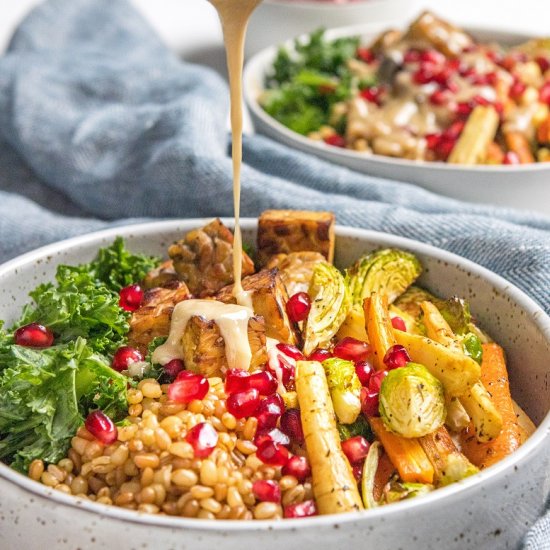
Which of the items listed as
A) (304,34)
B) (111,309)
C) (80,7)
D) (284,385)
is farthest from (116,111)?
(284,385)

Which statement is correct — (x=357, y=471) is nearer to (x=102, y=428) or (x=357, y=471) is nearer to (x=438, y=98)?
(x=102, y=428)

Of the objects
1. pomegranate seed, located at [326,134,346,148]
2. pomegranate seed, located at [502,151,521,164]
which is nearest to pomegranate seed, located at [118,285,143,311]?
pomegranate seed, located at [326,134,346,148]

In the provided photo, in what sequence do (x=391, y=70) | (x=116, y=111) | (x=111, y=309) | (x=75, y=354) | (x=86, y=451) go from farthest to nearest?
(x=391, y=70) < (x=116, y=111) < (x=111, y=309) < (x=75, y=354) < (x=86, y=451)

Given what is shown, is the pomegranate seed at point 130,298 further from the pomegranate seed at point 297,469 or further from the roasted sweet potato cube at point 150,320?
the pomegranate seed at point 297,469

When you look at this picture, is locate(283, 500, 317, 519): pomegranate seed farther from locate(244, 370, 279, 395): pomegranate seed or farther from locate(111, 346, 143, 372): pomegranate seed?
locate(111, 346, 143, 372): pomegranate seed

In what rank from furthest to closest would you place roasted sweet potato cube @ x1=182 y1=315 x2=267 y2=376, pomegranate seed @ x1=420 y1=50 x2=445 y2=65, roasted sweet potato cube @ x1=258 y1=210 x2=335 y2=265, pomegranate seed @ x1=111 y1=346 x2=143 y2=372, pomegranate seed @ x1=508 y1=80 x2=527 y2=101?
pomegranate seed @ x1=420 y1=50 x2=445 y2=65 → pomegranate seed @ x1=508 y1=80 x2=527 y2=101 → roasted sweet potato cube @ x1=258 y1=210 x2=335 y2=265 → pomegranate seed @ x1=111 y1=346 x2=143 y2=372 → roasted sweet potato cube @ x1=182 y1=315 x2=267 y2=376

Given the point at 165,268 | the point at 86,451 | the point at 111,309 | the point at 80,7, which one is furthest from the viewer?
the point at 80,7

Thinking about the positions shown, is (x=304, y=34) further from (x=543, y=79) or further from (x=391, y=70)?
(x=543, y=79)
